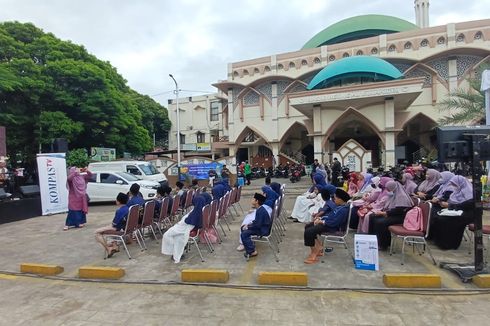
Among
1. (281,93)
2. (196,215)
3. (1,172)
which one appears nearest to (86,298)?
(196,215)

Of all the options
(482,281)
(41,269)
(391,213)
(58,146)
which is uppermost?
(58,146)

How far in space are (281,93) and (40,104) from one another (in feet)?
60.1

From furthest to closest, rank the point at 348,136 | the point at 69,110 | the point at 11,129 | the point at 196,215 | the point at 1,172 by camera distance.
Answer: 1. the point at 348,136
2. the point at 69,110
3. the point at 11,129
4. the point at 1,172
5. the point at 196,215

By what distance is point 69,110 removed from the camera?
20422 millimetres

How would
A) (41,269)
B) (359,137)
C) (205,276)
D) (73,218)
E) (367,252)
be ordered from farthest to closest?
(359,137) < (73,218) < (41,269) < (367,252) < (205,276)

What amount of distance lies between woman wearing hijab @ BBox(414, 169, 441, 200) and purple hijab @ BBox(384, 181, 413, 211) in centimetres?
139

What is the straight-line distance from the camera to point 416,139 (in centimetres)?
2831

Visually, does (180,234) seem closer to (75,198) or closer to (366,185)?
(75,198)

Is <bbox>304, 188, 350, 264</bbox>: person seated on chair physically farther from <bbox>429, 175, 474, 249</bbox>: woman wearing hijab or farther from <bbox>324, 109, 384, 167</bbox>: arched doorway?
<bbox>324, 109, 384, 167</bbox>: arched doorway

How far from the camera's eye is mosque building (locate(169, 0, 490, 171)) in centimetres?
2236

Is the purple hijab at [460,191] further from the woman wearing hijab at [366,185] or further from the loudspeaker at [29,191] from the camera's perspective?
the loudspeaker at [29,191]

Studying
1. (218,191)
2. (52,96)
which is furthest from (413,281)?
(52,96)

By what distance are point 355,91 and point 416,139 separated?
984 cm

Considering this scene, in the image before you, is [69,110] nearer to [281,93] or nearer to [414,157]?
[281,93]
